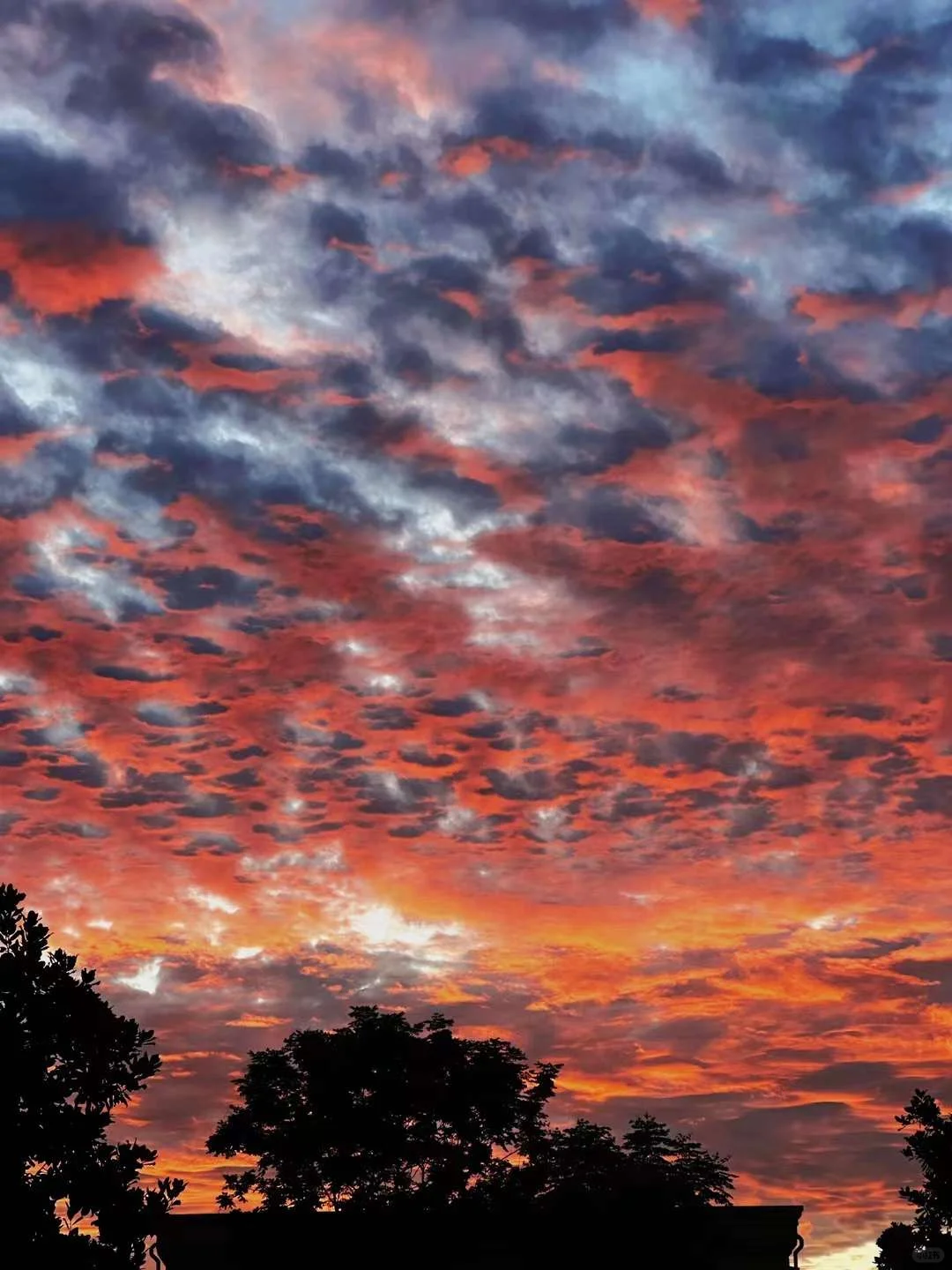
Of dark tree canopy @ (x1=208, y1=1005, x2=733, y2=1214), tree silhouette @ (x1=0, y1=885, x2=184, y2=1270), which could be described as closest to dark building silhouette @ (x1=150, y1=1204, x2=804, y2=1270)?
dark tree canopy @ (x1=208, y1=1005, x2=733, y2=1214)

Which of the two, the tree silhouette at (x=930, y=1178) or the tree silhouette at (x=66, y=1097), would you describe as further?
the tree silhouette at (x=930, y=1178)

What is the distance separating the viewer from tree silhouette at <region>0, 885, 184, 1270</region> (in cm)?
2475

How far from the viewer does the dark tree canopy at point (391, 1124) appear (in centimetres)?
6700

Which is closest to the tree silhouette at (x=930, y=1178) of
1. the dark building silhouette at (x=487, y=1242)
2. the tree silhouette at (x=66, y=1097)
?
the dark building silhouette at (x=487, y=1242)

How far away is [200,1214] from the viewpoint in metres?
60.5

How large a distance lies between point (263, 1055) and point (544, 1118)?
13.8 metres

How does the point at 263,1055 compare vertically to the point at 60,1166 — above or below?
above

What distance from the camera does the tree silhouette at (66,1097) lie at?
24.8m

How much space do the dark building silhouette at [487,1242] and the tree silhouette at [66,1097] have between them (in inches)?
1367

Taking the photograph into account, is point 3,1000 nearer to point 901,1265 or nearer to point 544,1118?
point 901,1265

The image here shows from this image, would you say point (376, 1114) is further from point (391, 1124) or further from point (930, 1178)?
point (930, 1178)

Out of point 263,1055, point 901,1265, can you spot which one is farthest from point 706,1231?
point 263,1055

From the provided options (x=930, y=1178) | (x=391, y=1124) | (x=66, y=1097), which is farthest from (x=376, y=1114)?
(x=66, y=1097)

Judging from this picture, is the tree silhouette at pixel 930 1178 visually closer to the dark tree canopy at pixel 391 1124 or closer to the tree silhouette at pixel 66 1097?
the dark tree canopy at pixel 391 1124
